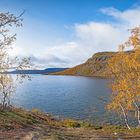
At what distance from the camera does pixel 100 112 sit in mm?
72062

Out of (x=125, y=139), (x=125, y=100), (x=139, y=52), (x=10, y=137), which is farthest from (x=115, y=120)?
(x=10, y=137)

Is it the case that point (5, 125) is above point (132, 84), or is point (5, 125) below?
below

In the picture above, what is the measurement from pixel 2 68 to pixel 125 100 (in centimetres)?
1807

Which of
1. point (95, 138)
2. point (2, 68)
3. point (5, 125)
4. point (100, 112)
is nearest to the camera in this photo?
point (95, 138)

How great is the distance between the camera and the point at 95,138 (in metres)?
27.0

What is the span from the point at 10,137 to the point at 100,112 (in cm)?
4897

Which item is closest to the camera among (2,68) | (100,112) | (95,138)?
(95,138)

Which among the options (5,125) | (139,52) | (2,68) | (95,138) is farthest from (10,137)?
(139,52)

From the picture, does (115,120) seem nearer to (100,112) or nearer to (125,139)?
(100,112)

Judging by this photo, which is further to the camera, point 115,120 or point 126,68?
point 115,120

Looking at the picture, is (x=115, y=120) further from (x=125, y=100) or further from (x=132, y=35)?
(x=132, y=35)

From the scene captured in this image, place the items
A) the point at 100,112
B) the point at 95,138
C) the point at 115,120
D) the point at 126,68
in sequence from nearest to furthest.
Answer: the point at 95,138
the point at 126,68
the point at 115,120
the point at 100,112

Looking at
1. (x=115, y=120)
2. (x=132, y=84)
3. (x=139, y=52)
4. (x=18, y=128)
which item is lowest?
(x=115, y=120)

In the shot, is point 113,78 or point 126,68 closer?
point 126,68
